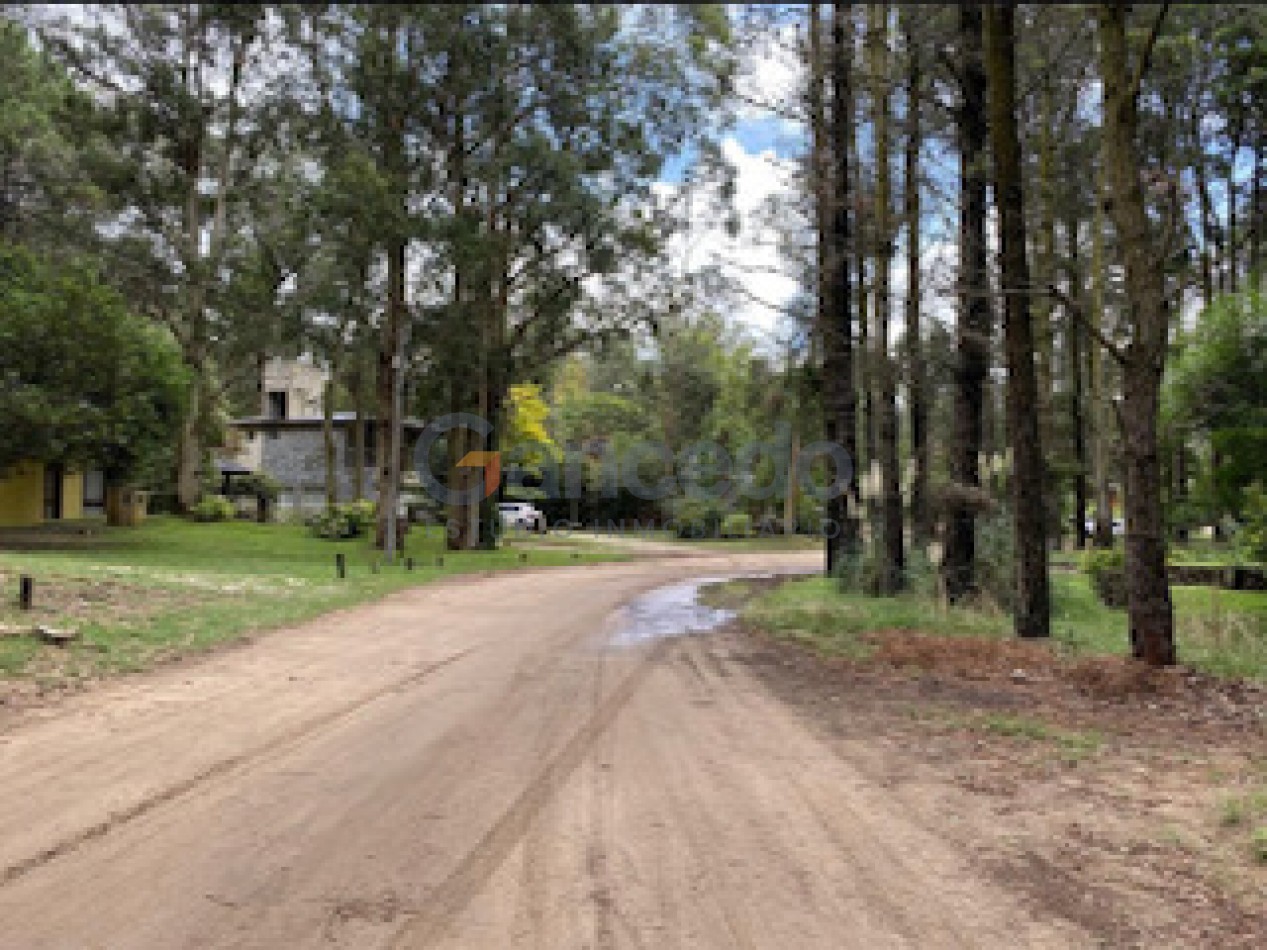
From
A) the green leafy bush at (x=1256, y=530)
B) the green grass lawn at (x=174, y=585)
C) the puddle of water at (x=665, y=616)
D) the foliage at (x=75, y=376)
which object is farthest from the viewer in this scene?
the foliage at (x=75, y=376)

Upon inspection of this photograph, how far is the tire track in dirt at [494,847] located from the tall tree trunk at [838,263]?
1236 centimetres

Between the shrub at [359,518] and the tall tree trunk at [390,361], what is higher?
the tall tree trunk at [390,361]

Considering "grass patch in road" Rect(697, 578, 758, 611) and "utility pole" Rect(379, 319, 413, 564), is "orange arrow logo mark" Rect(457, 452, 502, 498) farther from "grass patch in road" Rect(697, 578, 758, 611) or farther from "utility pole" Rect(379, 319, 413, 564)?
"grass patch in road" Rect(697, 578, 758, 611)

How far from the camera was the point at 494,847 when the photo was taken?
15.3 ft

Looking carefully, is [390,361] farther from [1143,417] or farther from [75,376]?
[1143,417]

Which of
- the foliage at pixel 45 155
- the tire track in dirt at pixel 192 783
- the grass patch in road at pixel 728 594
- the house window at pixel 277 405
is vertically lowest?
the tire track in dirt at pixel 192 783

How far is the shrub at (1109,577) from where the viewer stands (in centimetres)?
1808

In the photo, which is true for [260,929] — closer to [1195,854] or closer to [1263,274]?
[1195,854]

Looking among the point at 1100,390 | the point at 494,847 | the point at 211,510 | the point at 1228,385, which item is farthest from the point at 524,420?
the point at 494,847

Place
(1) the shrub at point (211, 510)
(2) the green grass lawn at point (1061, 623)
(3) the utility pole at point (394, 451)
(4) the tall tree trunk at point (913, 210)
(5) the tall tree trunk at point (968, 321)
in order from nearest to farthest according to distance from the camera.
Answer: (2) the green grass lawn at point (1061, 623) → (5) the tall tree trunk at point (968, 321) → (4) the tall tree trunk at point (913, 210) → (3) the utility pole at point (394, 451) → (1) the shrub at point (211, 510)

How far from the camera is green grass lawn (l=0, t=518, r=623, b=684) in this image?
969cm

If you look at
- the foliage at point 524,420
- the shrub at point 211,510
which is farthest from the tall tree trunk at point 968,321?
the shrub at point 211,510

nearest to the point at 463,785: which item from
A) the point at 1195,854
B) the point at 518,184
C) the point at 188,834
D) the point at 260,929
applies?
the point at 188,834

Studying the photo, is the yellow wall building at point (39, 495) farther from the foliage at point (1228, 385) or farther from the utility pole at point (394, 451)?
the foliage at point (1228, 385)
